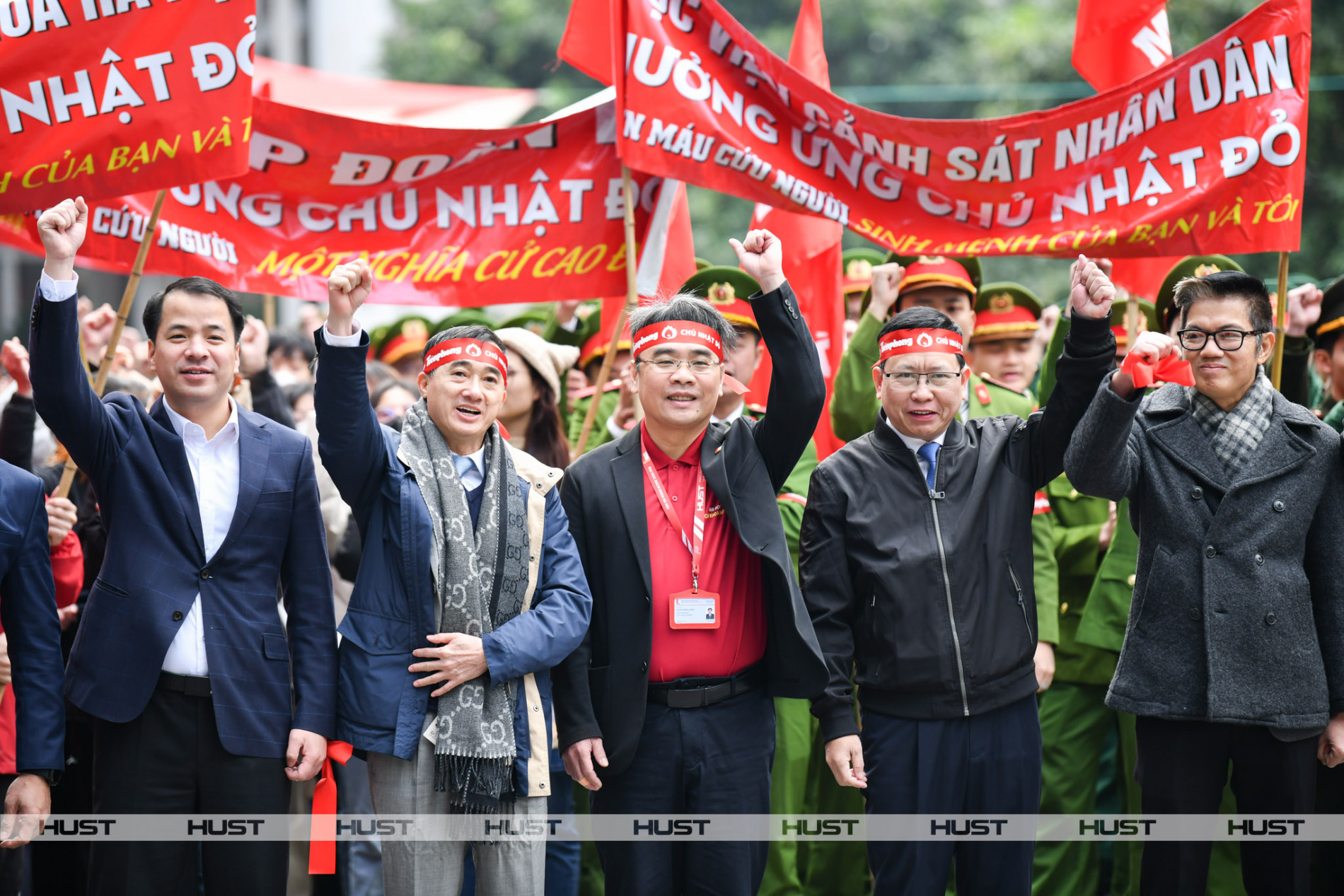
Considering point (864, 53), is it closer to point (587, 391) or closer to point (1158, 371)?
point (587, 391)

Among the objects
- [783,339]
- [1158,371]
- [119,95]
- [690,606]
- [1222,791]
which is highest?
[119,95]

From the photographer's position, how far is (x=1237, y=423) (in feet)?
14.2

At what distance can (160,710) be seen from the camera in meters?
3.80

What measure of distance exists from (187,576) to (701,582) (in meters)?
1.55

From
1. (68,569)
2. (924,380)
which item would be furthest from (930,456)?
(68,569)

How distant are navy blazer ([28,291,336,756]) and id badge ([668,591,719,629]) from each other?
1.05m

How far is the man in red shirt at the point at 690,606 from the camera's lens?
4.06m

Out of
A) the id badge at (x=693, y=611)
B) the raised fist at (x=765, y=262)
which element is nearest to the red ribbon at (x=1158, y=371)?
the raised fist at (x=765, y=262)

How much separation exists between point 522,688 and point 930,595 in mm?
1334

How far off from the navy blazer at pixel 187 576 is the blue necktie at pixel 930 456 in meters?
1.98

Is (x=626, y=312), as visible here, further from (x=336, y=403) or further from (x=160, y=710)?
(x=160, y=710)

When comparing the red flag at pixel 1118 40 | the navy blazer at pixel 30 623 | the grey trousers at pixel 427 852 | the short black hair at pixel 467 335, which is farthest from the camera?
the red flag at pixel 1118 40

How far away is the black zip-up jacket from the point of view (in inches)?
165

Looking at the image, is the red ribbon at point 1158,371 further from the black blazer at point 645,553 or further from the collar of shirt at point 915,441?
the black blazer at point 645,553
